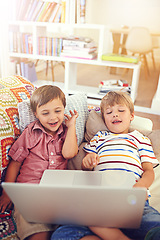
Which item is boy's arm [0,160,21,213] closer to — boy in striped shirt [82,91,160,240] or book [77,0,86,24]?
boy in striped shirt [82,91,160,240]

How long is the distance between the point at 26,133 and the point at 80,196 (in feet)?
1.79

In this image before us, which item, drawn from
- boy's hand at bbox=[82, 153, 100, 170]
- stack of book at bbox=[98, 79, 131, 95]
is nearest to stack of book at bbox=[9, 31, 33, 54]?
stack of book at bbox=[98, 79, 131, 95]

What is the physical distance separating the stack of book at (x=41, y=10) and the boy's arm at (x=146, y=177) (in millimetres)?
2543

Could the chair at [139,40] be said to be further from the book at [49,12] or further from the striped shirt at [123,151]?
the striped shirt at [123,151]

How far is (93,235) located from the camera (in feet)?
2.89

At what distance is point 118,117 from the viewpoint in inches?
49.2

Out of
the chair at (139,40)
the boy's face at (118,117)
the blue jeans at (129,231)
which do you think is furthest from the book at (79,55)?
the blue jeans at (129,231)

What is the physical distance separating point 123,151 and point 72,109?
391 mm

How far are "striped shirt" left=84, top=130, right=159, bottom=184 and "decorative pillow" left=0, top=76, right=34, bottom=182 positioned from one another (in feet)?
1.23

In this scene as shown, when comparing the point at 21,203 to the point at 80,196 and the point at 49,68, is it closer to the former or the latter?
the point at 80,196

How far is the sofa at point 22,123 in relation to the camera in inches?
43.9

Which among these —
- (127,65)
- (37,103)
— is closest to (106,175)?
(37,103)

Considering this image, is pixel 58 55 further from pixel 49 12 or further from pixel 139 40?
pixel 139 40

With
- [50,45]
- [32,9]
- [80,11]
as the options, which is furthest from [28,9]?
[80,11]
